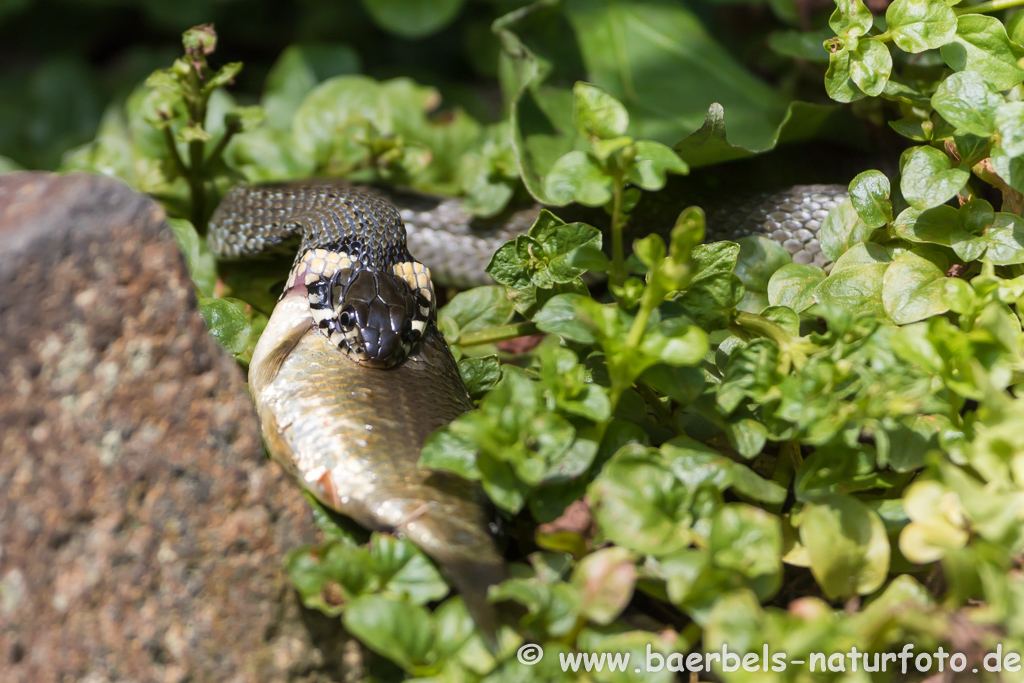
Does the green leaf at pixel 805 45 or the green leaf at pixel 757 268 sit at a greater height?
the green leaf at pixel 805 45

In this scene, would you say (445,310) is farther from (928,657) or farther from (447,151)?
(928,657)

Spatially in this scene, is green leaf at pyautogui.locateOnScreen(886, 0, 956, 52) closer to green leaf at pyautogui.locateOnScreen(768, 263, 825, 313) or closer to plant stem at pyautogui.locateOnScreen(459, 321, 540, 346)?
green leaf at pyautogui.locateOnScreen(768, 263, 825, 313)

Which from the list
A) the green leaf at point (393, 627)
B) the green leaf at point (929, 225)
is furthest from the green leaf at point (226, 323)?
the green leaf at point (929, 225)

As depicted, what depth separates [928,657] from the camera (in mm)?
1571

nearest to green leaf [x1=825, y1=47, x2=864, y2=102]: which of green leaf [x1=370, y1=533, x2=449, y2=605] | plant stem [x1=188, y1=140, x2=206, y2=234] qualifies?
green leaf [x1=370, y1=533, x2=449, y2=605]

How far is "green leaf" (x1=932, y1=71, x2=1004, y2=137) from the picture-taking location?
185 centimetres

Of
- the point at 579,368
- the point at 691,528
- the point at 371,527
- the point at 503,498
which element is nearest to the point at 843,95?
the point at 579,368

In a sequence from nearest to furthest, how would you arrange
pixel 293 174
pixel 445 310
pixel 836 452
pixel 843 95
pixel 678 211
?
pixel 836 452 < pixel 843 95 < pixel 445 310 < pixel 678 211 < pixel 293 174

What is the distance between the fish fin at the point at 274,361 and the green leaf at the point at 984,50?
5.85 feet

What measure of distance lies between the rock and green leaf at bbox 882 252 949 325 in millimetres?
1443

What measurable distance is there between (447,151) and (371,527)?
2.01 metres

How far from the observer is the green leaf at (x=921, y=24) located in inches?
79.4

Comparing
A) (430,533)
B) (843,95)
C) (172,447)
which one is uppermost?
(843,95)

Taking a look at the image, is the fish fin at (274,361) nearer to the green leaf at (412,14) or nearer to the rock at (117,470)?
the rock at (117,470)
